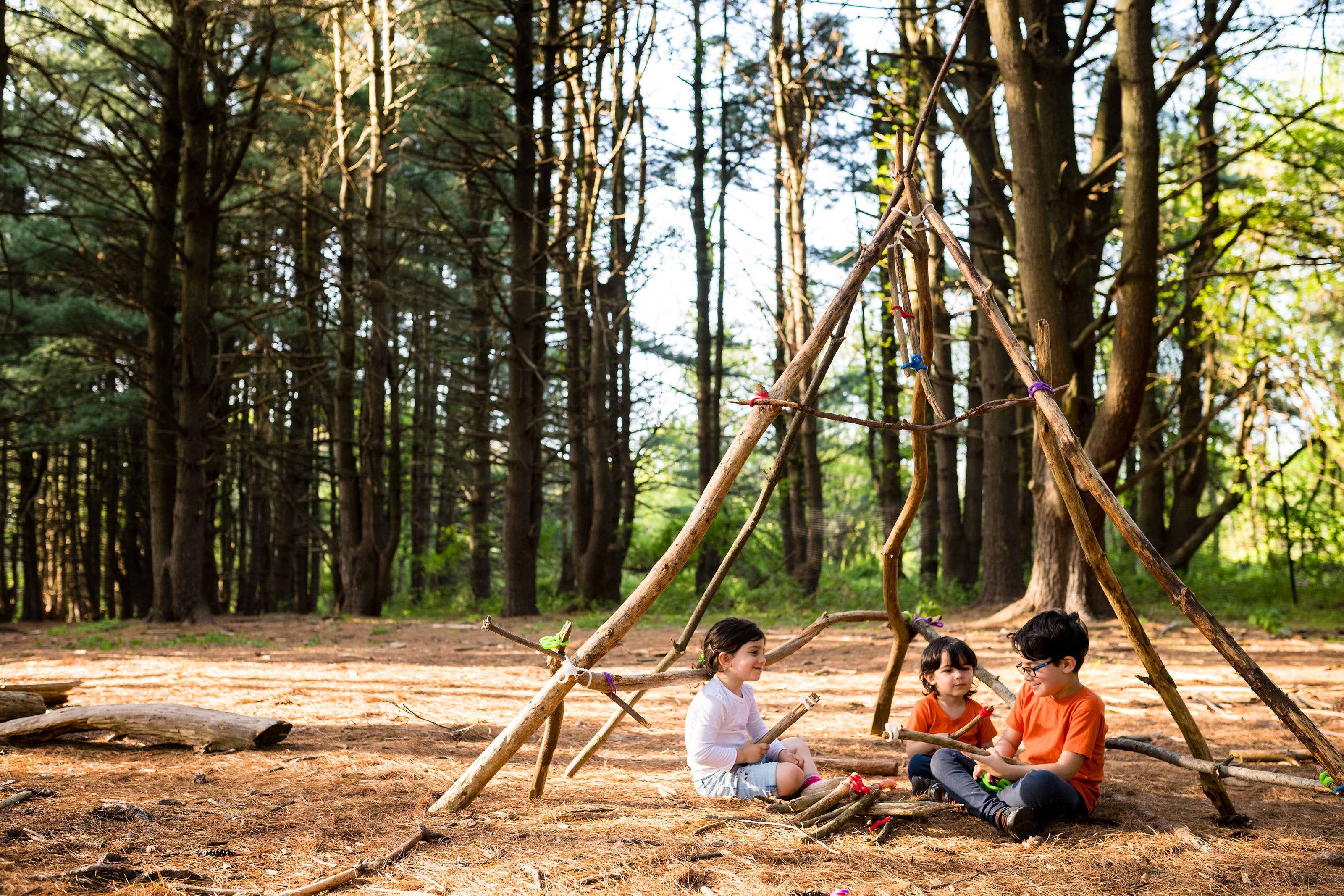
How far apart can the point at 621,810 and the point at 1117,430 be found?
7074mm

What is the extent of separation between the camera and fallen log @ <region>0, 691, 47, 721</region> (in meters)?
4.83

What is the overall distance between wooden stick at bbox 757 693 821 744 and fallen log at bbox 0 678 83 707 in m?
3.99

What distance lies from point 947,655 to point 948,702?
23 cm

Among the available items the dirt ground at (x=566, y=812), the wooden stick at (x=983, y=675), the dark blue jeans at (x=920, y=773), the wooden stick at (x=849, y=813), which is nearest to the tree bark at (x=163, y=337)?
the dirt ground at (x=566, y=812)

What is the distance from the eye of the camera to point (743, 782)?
12.8 feet

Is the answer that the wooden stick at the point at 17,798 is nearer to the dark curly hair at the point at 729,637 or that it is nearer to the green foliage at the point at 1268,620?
the dark curly hair at the point at 729,637

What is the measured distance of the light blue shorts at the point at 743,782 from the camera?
387cm

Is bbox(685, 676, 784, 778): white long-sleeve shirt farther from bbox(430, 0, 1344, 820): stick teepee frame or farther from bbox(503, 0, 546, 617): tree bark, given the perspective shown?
bbox(503, 0, 546, 617): tree bark

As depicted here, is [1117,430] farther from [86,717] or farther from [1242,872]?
[86,717]

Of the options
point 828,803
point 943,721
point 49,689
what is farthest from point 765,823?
point 49,689

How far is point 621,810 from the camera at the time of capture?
3773mm

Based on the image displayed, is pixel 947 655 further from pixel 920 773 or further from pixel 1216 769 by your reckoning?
pixel 1216 769

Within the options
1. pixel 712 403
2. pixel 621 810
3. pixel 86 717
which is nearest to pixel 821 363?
pixel 621 810

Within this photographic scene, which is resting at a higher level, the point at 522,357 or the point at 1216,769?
the point at 522,357
